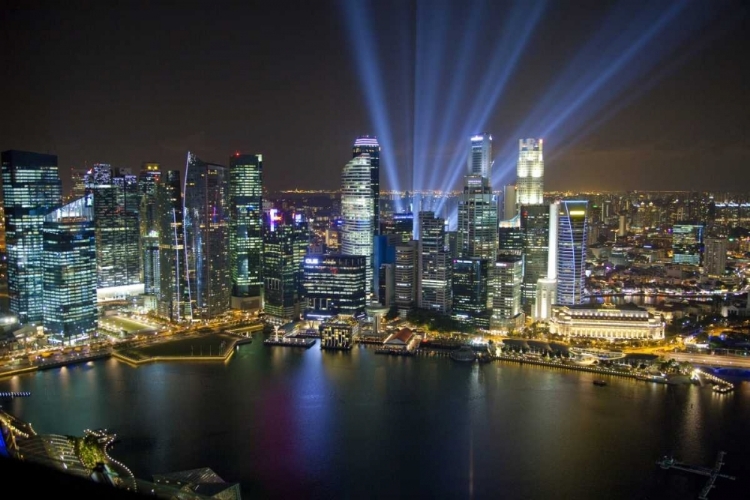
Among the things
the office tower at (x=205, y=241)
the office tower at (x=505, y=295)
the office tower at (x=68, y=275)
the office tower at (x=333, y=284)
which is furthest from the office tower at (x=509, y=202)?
the office tower at (x=68, y=275)

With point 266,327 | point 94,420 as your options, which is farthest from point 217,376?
point 266,327

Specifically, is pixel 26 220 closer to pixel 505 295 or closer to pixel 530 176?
pixel 505 295

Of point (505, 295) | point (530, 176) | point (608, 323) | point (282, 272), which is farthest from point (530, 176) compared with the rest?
point (282, 272)

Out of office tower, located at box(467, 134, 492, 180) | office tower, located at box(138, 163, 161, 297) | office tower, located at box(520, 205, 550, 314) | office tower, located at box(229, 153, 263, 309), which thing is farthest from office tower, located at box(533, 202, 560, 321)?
office tower, located at box(138, 163, 161, 297)

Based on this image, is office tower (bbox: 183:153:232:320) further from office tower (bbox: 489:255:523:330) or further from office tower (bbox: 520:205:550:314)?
office tower (bbox: 520:205:550:314)

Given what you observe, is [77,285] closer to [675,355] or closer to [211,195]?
[211,195]

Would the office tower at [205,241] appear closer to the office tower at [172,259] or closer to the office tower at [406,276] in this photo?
the office tower at [172,259]
